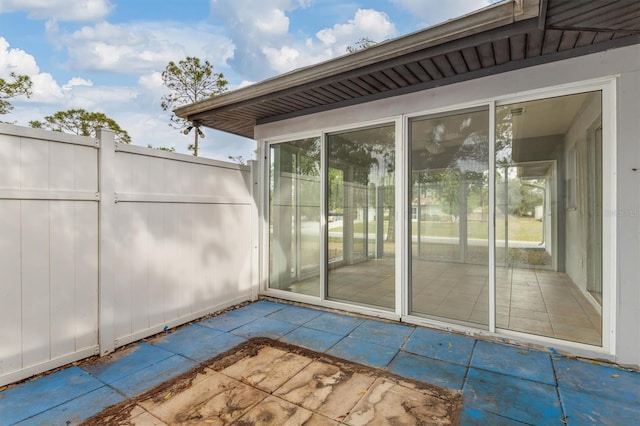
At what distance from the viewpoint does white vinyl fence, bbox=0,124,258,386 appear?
230cm

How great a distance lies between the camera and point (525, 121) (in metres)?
3.08

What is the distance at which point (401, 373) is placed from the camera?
7.95 ft

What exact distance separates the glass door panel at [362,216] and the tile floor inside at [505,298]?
0.09 meters

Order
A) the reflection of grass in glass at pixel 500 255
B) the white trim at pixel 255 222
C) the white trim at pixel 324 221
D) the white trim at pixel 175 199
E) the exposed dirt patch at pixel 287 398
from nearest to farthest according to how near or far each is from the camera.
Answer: the exposed dirt patch at pixel 287 398, the white trim at pixel 175 199, the reflection of grass in glass at pixel 500 255, the white trim at pixel 324 221, the white trim at pixel 255 222

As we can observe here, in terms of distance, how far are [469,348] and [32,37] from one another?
12417 mm

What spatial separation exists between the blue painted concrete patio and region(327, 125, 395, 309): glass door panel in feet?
1.77

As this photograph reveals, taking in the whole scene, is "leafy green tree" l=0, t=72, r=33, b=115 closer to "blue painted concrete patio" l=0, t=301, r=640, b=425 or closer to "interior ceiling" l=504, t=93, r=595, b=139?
"blue painted concrete patio" l=0, t=301, r=640, b=425

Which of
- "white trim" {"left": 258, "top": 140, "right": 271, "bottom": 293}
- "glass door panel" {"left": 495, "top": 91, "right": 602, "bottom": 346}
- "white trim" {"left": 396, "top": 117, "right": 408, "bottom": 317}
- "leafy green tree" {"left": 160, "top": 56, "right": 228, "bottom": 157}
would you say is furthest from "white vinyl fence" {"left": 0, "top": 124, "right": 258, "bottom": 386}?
"leafy green tree" {"left": 160, "top": 56, "right": 228, "bottom": 157}

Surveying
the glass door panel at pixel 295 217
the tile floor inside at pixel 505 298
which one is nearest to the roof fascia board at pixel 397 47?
the glass door panel at pixel 295 217

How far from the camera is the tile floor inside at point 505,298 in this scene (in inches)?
112

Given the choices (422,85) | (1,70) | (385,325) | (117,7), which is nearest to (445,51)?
(422,85)

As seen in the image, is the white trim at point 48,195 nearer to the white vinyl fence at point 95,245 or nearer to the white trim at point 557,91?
the white vinyl fence at point 95,245

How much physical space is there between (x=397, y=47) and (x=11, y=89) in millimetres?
12590

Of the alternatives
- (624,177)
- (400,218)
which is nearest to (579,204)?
(624,177)
